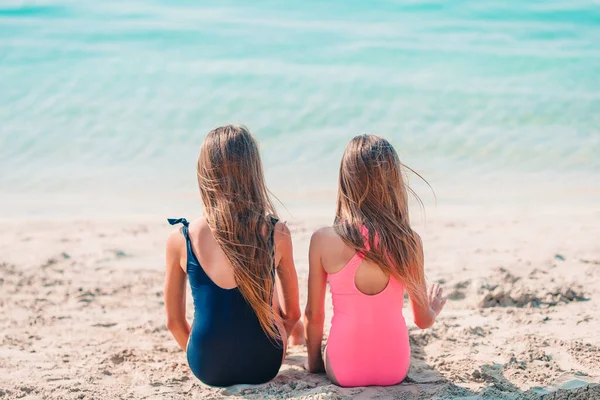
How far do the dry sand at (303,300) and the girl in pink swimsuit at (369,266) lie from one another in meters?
0.13

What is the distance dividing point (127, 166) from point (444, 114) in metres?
6.58

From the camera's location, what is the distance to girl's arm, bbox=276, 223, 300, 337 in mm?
2924

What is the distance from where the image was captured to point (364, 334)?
9.30 ft

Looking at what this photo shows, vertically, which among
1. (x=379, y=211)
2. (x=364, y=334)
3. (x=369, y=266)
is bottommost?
(x=364, y=334)

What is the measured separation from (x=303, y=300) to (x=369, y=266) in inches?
76.3

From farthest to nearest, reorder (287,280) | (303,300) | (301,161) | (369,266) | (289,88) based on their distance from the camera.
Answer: (289,88) → (301,161) → (303,300) → (287,280) → (369,266)

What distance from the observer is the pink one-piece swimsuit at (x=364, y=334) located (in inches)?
111

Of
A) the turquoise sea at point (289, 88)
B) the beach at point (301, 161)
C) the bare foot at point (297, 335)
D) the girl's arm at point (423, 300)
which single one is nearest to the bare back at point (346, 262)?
the girl's arm at point (423, 300)

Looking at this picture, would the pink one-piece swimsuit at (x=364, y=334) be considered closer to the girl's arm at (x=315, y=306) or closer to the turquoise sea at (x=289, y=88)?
the girl's arm at (x=315, y=306)

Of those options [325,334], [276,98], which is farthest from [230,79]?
[325,334]

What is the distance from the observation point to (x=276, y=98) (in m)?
15.2

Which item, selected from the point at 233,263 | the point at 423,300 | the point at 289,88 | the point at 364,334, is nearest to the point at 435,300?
the point at 423,300

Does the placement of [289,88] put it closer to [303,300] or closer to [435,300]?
[303,300]

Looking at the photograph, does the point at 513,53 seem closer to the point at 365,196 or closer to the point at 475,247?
the point at 475,247
